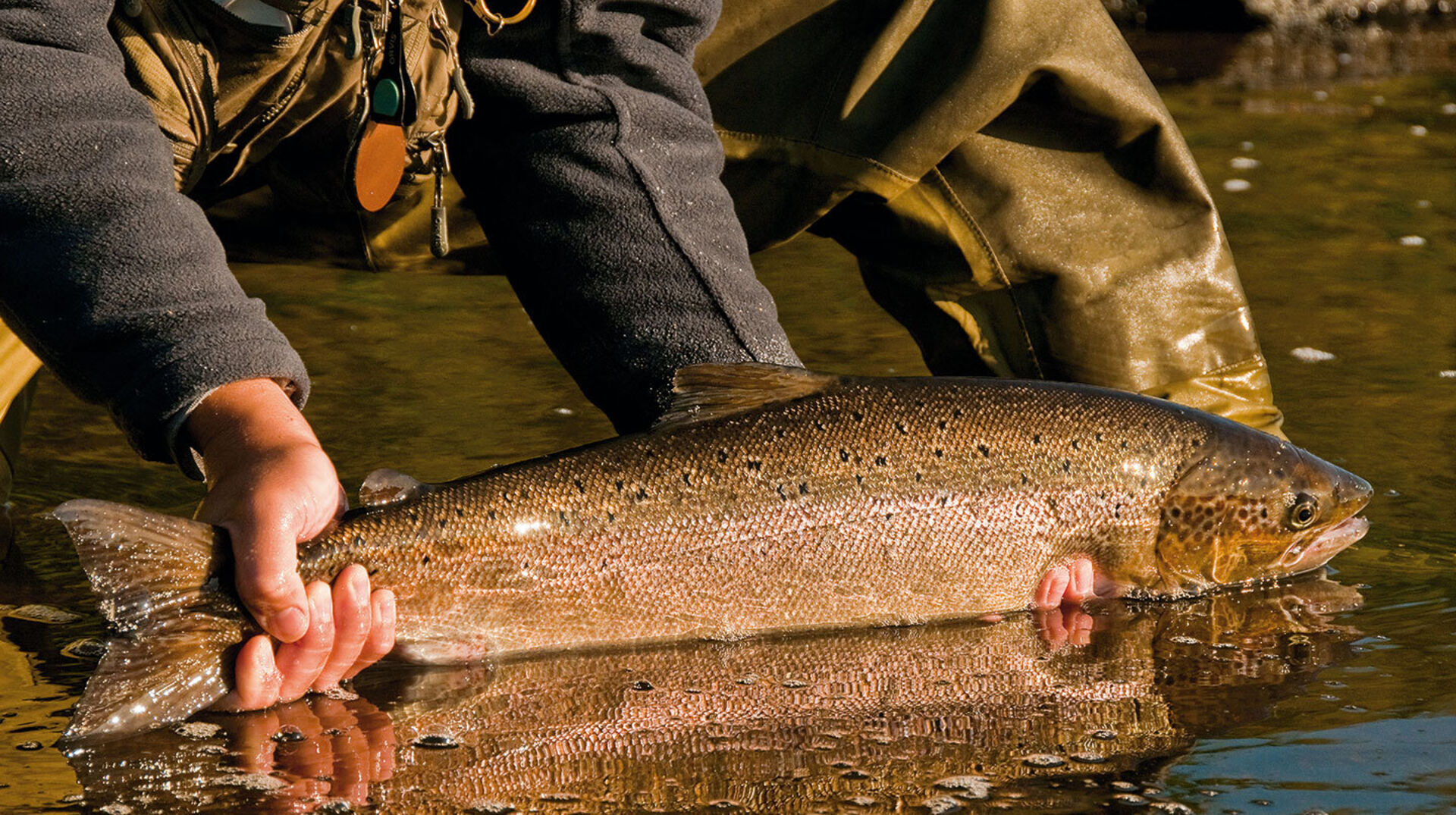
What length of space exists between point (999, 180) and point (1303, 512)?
110 centimetres

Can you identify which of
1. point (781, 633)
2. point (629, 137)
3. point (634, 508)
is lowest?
point (781, 633)

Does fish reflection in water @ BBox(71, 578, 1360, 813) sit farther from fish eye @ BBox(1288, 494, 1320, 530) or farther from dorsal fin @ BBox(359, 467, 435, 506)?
dorsal fin @ BBox(359, 467, 435, 506)

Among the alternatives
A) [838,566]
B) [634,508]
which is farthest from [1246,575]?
[634,508]

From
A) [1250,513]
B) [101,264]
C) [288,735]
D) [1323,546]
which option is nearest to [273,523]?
[288,735]

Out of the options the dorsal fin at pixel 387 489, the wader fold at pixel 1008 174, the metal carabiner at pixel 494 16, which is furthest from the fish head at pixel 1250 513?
the metal carabiner at pixel 494 16

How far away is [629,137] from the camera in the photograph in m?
3.41

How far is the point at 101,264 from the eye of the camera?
270 cm

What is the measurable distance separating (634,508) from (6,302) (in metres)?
1.04

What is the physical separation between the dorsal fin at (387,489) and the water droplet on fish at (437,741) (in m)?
0.44

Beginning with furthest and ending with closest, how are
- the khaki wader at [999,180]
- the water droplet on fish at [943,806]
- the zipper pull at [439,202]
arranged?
the khaki wader at [999,180] → the zipper pull at [439,202] → the water droplet on fish at [943,806]

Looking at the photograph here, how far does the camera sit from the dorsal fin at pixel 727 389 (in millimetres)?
3162

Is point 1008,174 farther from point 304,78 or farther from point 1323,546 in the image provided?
point 304,78

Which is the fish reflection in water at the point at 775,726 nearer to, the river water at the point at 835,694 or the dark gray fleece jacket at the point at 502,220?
the river water at the point at 835,694

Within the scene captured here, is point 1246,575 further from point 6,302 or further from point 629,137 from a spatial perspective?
point 6,302
